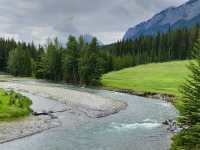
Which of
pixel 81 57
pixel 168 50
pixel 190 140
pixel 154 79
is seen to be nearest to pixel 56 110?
pixel 190 140

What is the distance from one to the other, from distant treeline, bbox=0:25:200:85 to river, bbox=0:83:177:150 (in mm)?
59098

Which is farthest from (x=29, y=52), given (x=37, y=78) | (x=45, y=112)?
(x=45, y=112)

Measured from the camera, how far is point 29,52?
171500 millimetres

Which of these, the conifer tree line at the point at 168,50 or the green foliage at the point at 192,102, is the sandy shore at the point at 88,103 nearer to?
the green foliage at the point at 192,102

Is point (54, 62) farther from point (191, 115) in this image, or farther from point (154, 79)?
point (191, 115)

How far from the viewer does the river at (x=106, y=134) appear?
120 feet

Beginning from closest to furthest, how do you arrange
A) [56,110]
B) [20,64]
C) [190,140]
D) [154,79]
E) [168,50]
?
[190,140] < [56,110] < [154,79] < [20,64] < [168,50]

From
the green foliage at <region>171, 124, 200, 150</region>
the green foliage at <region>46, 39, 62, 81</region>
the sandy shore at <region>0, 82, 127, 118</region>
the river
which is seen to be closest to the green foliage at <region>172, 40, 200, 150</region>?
the green foliage at <region>171, 124, 200, 150</region>

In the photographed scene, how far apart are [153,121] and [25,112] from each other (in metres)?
18.0

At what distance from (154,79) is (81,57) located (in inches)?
982

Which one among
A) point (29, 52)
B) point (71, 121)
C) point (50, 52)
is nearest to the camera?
point (71, 121)

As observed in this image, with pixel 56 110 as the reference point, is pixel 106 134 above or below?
below

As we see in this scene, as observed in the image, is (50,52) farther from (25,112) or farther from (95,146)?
(95,146)

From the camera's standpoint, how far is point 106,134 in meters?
42.5
